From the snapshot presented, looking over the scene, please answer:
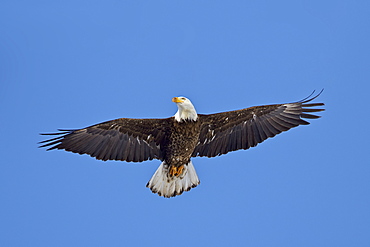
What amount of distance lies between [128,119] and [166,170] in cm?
129

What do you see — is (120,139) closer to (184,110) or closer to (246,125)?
(184,110)

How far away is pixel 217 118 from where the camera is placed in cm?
1196

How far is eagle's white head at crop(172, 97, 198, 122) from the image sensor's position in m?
11.4

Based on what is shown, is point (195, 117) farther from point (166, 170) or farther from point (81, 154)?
point (81, 154)

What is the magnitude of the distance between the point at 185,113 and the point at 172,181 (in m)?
1.45

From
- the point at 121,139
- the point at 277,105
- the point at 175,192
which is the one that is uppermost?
the point at 277,105

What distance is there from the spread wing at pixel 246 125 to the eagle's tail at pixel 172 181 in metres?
0.38

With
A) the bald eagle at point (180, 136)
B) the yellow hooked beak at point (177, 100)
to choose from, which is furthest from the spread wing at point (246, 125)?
the yellow hooked beak at point (177, 100)

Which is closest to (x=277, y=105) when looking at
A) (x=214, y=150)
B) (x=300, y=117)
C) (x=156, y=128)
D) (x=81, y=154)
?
(x=300, y=117)

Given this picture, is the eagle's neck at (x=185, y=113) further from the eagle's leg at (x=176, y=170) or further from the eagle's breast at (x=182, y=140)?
the eagle's leg at (x=176, y=170)

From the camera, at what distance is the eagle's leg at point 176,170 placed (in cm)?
1202

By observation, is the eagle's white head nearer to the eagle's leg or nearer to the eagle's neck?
the eagle's neck

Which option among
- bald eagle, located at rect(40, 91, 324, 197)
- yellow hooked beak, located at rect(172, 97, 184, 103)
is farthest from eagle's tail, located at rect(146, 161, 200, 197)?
yellow hooked beak, located at rect(172, 97, 184, 103)

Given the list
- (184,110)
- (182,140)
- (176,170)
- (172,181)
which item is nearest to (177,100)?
(184,110)
